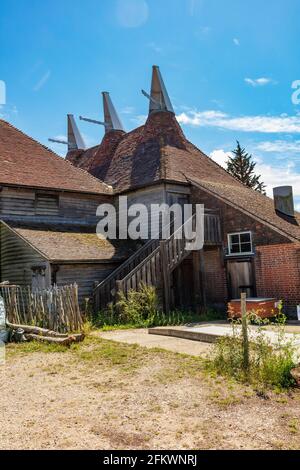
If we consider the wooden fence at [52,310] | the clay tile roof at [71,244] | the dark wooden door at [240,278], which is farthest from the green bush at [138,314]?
the dark wooden door at [240,278]

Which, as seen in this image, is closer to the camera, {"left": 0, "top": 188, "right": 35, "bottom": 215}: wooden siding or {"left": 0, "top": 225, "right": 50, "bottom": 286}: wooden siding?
{"left": 0, "top": 225, "right": 50, "bottom": 286}: wooden siding

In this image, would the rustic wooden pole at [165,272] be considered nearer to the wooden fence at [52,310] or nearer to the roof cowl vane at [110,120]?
the wooden fence at [52,310]

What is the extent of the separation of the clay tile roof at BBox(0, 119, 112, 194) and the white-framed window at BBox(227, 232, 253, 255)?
24.9 feet

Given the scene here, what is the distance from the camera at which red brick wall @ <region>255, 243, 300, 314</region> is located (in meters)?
14.9

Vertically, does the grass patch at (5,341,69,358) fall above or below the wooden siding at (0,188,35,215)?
below

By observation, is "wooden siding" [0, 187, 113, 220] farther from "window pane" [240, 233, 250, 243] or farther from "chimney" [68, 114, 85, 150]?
"chimney" [68, 114, 85, 150]

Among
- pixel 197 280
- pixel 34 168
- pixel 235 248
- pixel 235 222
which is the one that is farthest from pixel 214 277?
pixel 34 168

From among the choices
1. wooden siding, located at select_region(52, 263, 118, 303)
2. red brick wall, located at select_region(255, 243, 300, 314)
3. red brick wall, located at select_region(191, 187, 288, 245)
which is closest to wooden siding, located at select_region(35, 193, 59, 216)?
wooden siding, located at select_region(52, 263, 118, 303)

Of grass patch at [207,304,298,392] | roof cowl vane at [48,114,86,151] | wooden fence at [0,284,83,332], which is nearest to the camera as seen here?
grass patch at [207,304,298,392]

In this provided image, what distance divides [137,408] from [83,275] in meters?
10.9

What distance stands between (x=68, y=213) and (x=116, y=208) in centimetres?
301

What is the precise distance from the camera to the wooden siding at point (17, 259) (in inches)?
609

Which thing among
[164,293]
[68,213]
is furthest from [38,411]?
[68,213]

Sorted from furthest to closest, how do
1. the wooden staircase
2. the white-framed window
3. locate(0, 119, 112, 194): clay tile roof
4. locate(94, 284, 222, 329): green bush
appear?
locate(0, 119, 112, 194): clay tile roof → the white-framed window → the wooden staircase → locate(94, 284, 222, 329): green bush
